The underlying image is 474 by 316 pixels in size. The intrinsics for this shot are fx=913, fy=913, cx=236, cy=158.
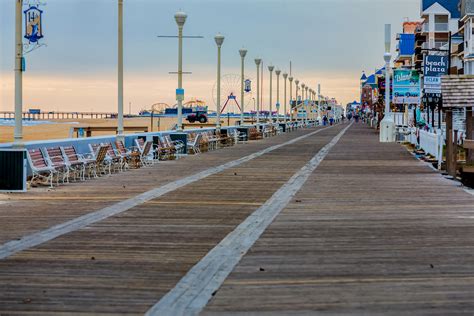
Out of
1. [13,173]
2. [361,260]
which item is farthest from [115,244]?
[13,173]

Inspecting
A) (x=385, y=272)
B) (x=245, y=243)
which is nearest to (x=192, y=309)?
(x=385, y=272)

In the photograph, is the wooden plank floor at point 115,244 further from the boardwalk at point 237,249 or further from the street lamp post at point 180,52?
the street lamp post at point 180,52

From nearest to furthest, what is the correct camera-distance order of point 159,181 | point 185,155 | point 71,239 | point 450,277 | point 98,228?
point 450,277, point 71,239, point 98,228, point 159,181, point 185,155

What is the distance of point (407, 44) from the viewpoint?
139000mm

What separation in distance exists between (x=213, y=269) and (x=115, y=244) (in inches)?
80.1

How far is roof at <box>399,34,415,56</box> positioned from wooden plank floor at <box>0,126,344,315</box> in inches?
4785

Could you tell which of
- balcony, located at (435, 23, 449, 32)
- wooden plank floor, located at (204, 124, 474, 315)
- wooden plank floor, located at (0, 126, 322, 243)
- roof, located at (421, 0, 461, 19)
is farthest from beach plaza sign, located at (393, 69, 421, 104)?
roof, located at (421, 0, 461, 19)

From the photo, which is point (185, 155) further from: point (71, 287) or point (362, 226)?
point (71, 287)

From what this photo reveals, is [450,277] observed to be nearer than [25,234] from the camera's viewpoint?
Yes

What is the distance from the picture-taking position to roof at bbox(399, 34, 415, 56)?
138m

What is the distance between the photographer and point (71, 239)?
437 inches

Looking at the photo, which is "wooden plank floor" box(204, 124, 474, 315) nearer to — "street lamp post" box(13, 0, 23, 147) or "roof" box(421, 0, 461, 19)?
"street lamp post" box(13, 0, 23, 147)

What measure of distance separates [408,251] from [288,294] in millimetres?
2767

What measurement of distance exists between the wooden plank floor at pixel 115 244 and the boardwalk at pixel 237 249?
2cm
